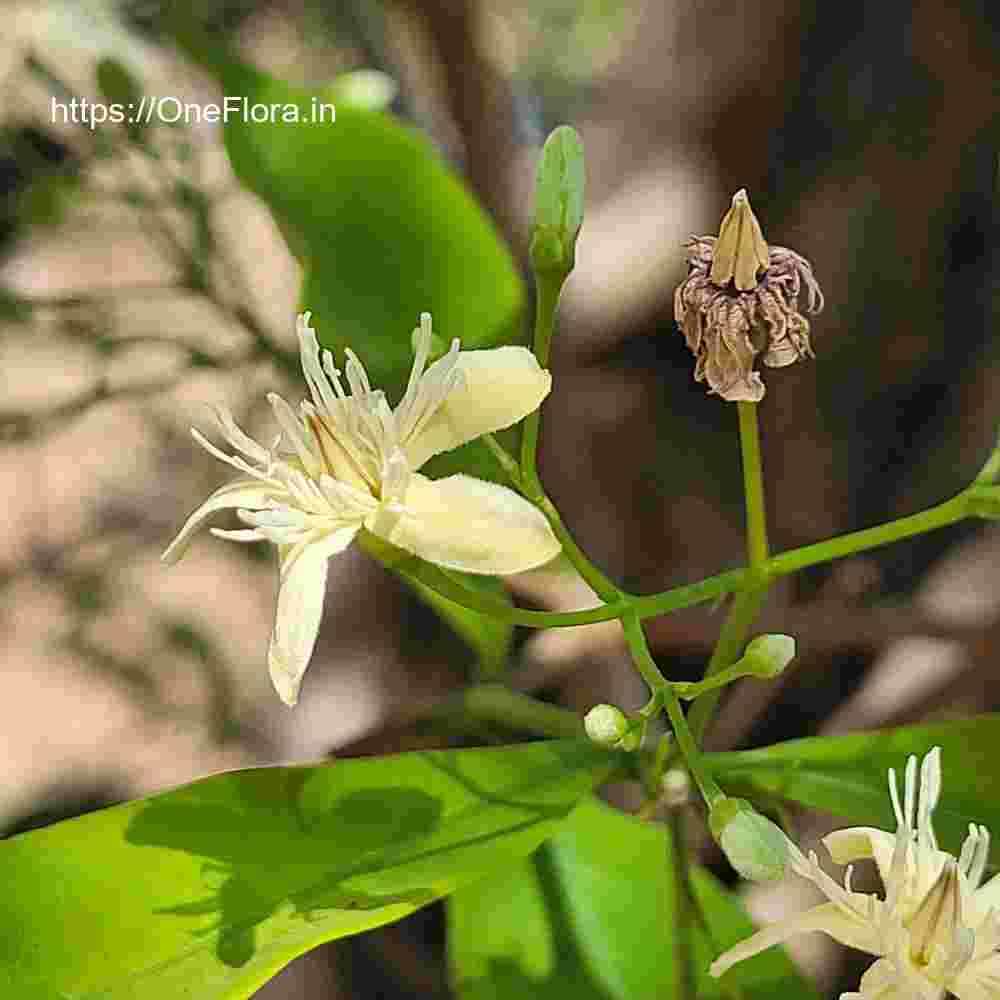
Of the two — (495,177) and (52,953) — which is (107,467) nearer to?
(495,177)

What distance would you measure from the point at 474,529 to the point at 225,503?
106 millimetres

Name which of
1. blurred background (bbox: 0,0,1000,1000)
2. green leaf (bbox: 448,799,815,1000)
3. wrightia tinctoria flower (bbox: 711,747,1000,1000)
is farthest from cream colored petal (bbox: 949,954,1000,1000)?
blurred background (bbox: 0,0,1000,1000)

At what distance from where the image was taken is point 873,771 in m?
0.61


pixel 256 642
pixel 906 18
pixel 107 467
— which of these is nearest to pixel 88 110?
pixel 107 467

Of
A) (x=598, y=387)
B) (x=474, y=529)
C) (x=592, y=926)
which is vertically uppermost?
(x=598, y=387)

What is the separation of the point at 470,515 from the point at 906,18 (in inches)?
30.3

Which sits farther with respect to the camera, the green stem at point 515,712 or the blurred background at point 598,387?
the blurred background at point 598,387

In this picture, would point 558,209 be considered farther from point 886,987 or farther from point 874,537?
point 886,987

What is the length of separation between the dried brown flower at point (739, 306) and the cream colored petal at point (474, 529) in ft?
0.28

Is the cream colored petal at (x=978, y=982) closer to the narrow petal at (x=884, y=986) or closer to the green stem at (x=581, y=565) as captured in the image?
the narrow petal at (x=884, y=986)

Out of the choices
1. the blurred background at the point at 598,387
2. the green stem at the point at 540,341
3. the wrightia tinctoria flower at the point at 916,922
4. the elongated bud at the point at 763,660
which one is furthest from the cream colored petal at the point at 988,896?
the blurred background at the point at 598,387

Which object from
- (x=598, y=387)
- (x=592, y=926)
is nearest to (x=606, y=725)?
(x=592, y=926)

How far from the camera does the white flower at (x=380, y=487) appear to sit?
17.8 inches

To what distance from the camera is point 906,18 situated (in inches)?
41.6
